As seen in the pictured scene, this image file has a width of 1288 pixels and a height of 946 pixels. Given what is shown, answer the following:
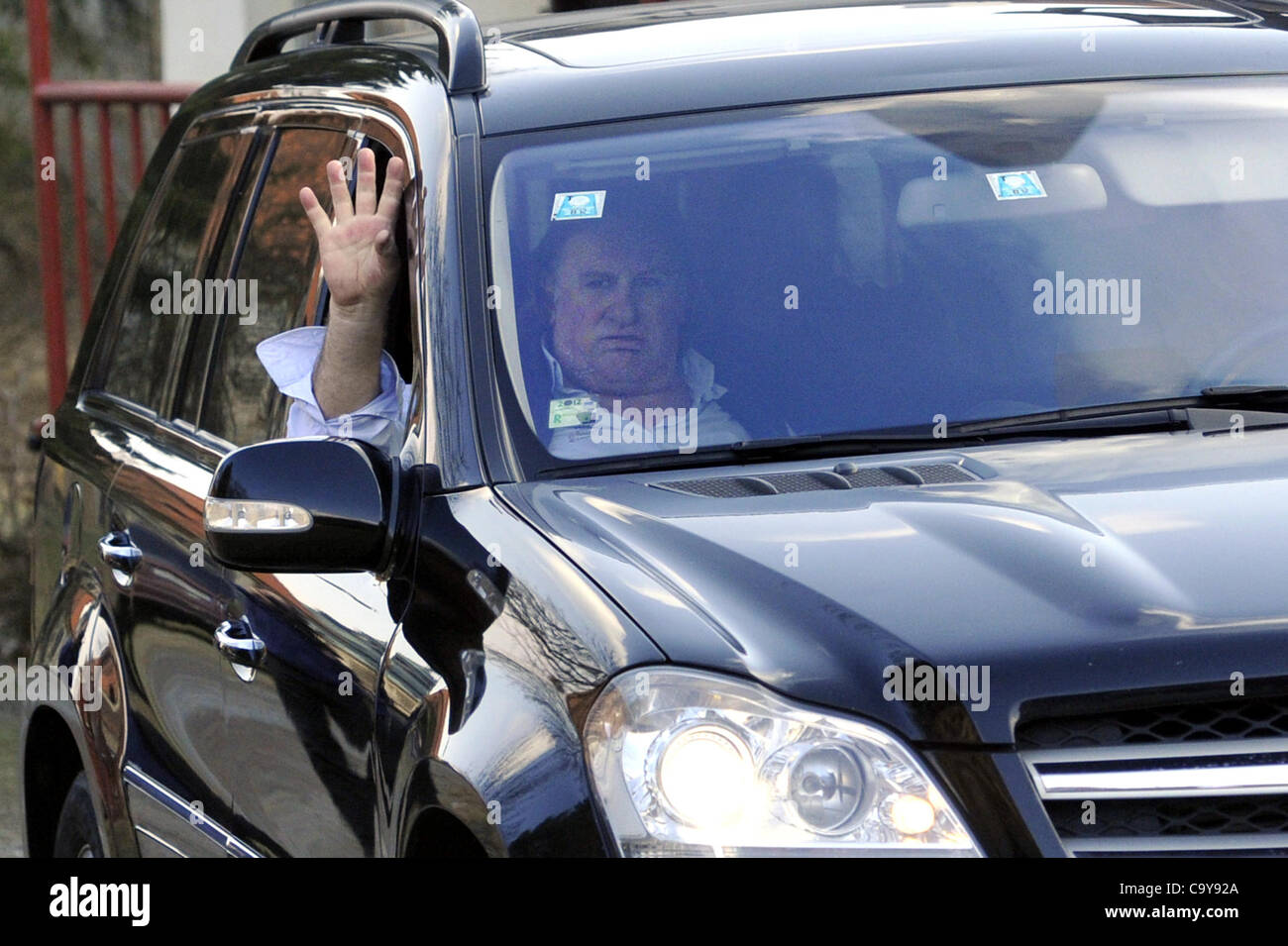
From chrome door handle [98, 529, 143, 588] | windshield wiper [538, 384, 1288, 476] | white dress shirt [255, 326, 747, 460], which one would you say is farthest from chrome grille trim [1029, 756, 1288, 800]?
chrome door handle [98, 529, 143, 588]

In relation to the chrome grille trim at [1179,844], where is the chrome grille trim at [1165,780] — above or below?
above

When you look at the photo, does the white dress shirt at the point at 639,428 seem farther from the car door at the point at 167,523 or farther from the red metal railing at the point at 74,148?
the red metal railing at the point at 74,148

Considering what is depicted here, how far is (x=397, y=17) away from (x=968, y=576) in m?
1.99

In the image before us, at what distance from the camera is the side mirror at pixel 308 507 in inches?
117

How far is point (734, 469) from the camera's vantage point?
120 inches

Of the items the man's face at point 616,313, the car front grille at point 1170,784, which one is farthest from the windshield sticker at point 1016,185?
the car front grille at point 1170,784

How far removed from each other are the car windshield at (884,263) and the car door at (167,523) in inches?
32.1

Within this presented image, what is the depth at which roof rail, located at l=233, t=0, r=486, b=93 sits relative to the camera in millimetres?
3582

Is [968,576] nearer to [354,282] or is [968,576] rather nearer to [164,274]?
[354,282]

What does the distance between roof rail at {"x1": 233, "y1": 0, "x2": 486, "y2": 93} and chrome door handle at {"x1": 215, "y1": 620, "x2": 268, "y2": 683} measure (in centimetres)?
91

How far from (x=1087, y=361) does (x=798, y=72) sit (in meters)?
0.72

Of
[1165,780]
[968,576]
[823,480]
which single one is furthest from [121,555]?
[1165,780]
